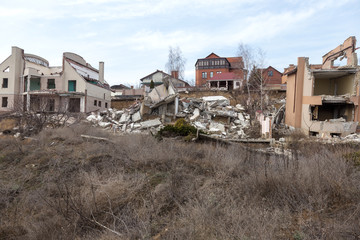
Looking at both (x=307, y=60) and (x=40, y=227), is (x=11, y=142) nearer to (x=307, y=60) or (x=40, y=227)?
(x=40, y=227)

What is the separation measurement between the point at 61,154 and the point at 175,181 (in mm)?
5512

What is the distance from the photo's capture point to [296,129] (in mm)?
18375

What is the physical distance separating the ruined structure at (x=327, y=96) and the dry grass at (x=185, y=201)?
44.3 ft

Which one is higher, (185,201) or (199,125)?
(199,125)

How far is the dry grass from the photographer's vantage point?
11.3 feet

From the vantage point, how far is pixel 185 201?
15.1 ft

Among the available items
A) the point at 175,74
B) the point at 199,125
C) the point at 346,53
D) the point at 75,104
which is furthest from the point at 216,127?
the point at 175,74

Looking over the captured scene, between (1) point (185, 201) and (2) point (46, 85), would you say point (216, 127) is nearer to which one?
(1) point (185, 201)

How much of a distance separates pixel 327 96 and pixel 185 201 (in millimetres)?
18231

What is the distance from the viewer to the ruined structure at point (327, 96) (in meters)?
17.3

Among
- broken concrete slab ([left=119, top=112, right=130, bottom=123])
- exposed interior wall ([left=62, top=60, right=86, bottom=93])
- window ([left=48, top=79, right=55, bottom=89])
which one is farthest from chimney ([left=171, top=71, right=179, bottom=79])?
broken concrete slab ([left=119, top=112, right=130, bottom=123])

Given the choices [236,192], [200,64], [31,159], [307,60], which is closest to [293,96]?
[307,60]

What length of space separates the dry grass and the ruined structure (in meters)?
13.5

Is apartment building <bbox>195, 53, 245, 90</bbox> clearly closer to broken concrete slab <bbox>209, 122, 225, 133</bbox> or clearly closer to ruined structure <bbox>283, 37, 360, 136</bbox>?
ruined structure <bbox>283, 37, 360, 136</bbox>
